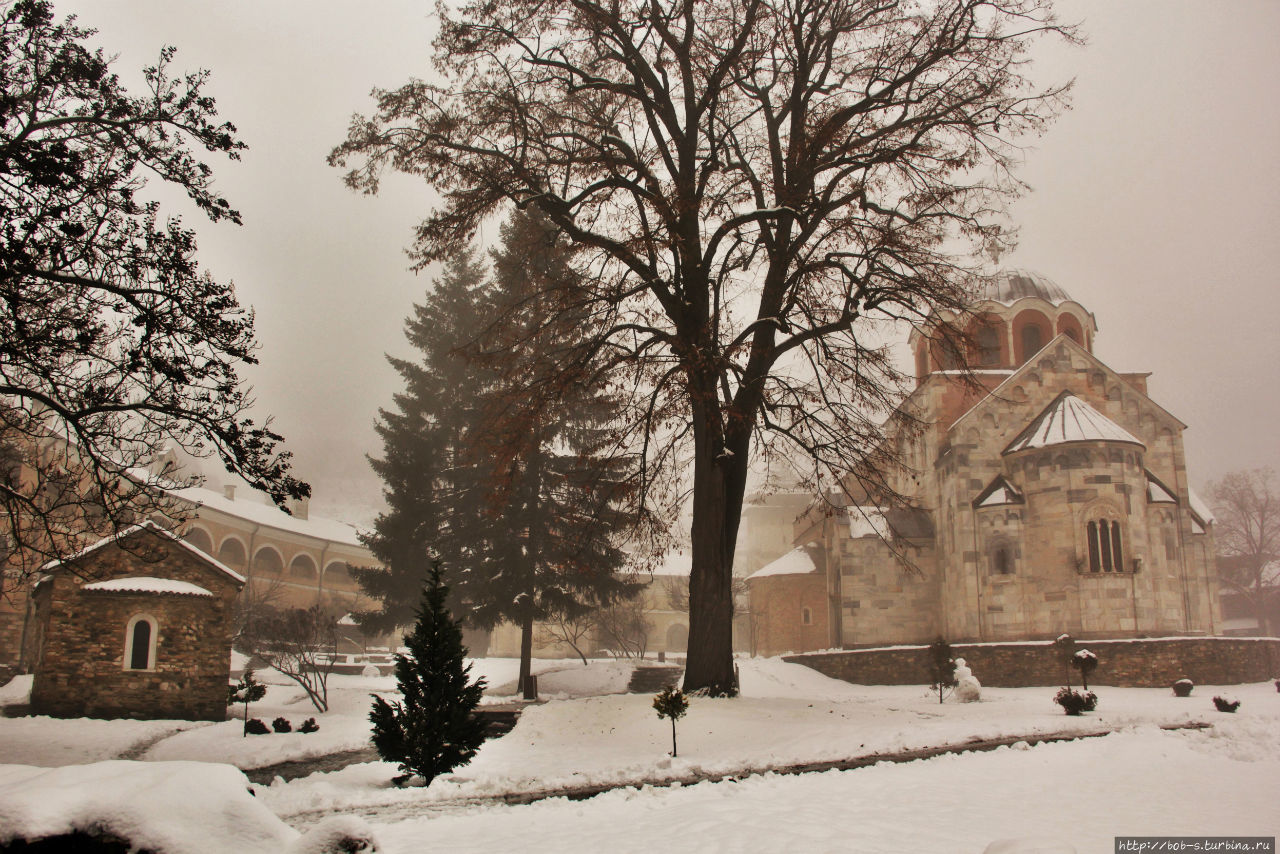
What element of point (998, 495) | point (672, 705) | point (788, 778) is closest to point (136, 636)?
point (672, 705)

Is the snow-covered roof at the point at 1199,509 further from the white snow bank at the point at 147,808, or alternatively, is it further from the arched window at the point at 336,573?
the arched window at the point at 336,573

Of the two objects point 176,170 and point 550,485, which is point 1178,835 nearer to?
point 176,170

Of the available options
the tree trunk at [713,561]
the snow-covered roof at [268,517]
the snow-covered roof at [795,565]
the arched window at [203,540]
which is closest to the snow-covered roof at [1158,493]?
the snow-covered roof at [795,565]

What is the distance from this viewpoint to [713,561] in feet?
50.3

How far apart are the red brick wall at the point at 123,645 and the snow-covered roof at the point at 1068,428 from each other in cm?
2374

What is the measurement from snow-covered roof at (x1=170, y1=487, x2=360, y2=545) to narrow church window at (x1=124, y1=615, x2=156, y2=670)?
84.3ft

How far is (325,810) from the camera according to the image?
941 cm

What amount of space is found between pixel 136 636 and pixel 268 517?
111 feet

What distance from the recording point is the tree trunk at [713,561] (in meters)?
15.0

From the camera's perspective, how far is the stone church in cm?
2652

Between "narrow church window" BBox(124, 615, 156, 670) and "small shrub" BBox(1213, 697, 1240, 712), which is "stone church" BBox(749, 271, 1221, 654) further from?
"narrow church window" BBox(124, 615, 156, 670)

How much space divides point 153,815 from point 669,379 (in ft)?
34.7

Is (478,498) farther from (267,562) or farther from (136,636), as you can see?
(267,562)

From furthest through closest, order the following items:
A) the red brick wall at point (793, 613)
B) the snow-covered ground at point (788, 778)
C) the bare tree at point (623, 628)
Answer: the bare tree at point (623, 628) → the red brick wall at point (793, 613) → the snow-covered ground at point (788, 778)
